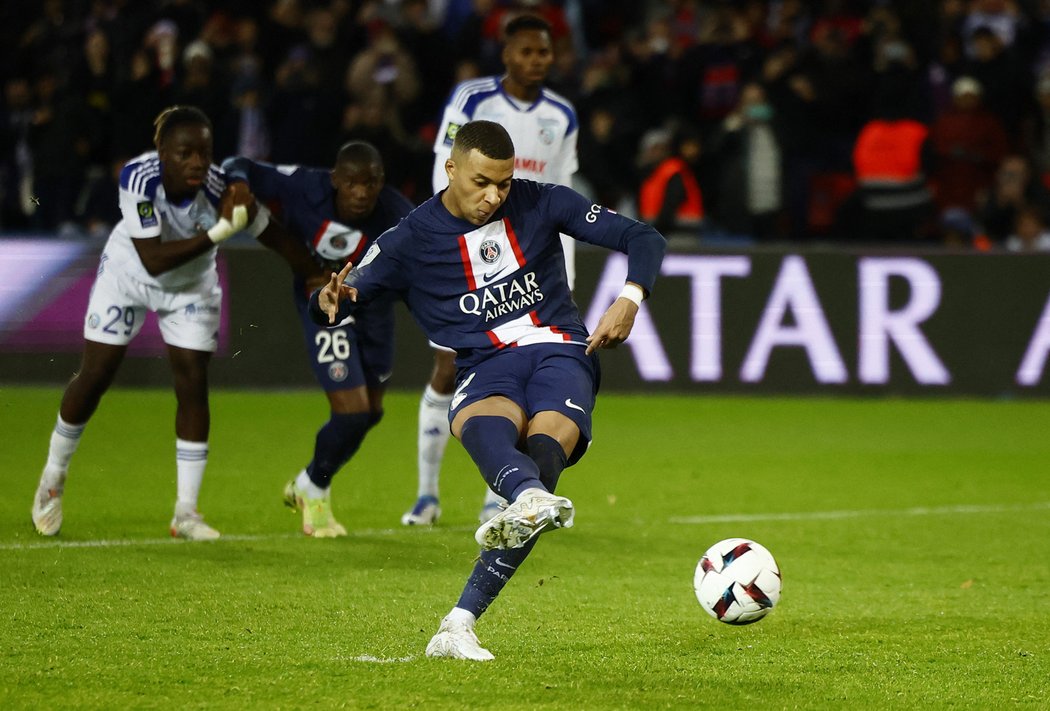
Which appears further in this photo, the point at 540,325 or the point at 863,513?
the point at 863,513

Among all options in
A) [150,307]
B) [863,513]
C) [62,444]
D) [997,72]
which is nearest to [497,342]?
[150,307]

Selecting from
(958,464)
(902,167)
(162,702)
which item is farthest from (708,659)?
(902,167)

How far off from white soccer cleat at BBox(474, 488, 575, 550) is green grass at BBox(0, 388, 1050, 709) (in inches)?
18.4

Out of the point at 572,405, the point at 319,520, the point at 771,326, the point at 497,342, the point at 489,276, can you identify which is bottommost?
the point at 771,326

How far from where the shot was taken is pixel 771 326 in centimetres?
1403

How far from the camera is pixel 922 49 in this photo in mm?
17453

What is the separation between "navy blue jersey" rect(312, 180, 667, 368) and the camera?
5.92 m

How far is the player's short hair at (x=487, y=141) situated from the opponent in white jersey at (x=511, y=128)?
296cm

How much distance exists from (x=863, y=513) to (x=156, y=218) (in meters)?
4.24

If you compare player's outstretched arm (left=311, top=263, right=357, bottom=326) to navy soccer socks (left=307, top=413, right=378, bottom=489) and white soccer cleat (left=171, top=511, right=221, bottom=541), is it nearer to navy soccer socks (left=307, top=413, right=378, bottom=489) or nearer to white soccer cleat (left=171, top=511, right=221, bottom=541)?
navy soccer socks (left=307, top=413, right=378, bottom=489)

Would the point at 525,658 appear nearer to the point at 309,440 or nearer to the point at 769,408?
the point at 309,440

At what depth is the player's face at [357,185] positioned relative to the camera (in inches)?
311

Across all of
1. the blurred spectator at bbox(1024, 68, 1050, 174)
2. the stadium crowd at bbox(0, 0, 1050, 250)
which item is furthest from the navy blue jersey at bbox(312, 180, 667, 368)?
the blurred spectator at bbox(1024, 68, 1050, 174)

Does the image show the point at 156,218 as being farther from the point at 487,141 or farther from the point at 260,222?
the point at 487,141
